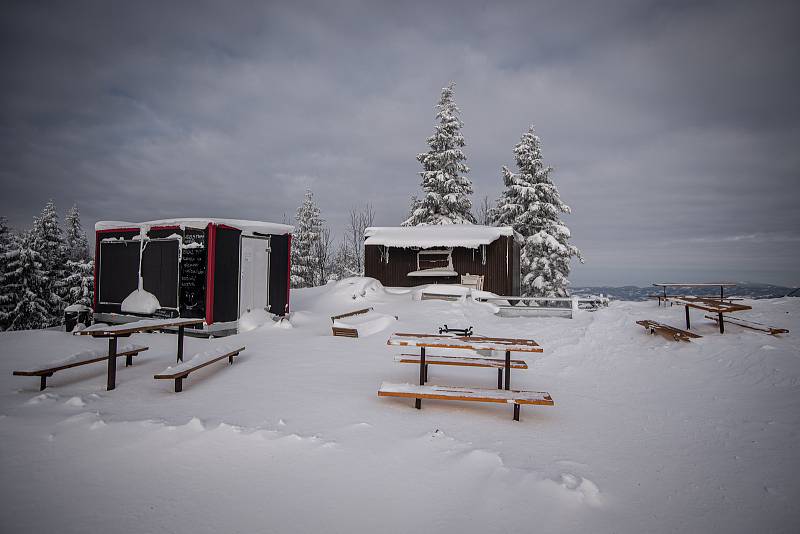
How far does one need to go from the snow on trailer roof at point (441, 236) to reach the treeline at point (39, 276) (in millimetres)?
17423

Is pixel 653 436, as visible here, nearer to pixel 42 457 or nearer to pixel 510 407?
pixel 510 407

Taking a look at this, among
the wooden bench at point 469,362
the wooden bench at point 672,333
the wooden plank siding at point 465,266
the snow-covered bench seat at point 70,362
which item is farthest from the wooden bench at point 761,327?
the snow-covered bench seat at point 70,362

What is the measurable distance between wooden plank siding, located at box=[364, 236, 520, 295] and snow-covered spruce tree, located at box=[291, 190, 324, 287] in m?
11.3

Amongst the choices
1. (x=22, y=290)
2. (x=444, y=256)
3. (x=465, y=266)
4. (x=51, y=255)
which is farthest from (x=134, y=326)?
(x=51, y=255)

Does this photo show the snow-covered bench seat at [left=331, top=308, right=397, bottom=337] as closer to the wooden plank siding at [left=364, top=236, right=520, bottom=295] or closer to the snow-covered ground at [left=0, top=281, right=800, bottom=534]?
the snow-covered ground at [left=0, top=281, right=800, bottom=534]

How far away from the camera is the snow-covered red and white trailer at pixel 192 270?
9.95m

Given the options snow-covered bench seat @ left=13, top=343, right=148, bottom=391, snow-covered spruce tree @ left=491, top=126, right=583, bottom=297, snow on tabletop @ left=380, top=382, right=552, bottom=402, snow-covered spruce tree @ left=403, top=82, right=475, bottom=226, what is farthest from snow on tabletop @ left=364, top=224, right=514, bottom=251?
snow on tabletop @ left=380, top=382, right=552, bottom=402

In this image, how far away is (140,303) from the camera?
10.7 m

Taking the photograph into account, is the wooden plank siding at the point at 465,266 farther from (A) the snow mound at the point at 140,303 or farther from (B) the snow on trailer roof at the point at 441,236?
(A) the snow mound at the point at 140,303

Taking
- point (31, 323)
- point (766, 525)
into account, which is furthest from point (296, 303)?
point (31, 323)

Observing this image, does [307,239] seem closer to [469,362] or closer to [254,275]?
[254,275]

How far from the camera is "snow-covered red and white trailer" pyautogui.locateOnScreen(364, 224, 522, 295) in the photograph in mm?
19016

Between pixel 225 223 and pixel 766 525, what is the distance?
10.9 m

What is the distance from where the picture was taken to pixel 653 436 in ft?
14.5
